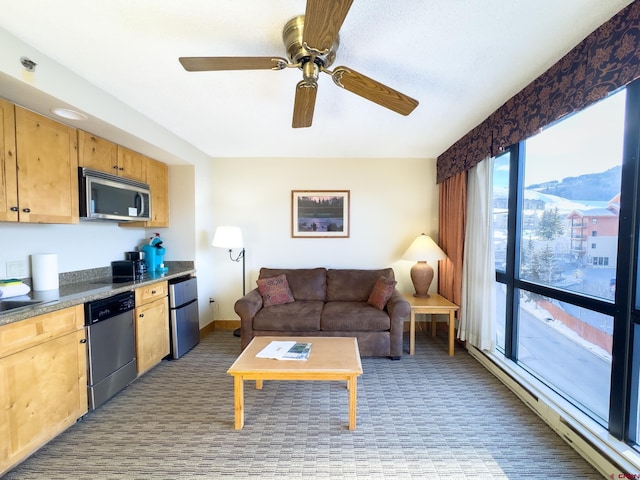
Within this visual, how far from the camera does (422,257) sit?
311 centimetres

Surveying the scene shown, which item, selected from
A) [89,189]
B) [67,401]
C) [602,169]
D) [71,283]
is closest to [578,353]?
[602,169]

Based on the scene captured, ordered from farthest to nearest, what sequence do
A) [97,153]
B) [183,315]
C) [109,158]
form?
[183,315] < [109,158] < [97,153]

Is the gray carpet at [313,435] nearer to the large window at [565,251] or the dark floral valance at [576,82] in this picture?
the large window at [565,251]

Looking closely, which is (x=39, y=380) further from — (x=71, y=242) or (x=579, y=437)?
(x=579, y=437)

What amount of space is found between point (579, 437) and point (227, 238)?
3.40 meters

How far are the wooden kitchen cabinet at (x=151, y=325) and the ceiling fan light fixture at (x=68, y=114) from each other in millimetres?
1420

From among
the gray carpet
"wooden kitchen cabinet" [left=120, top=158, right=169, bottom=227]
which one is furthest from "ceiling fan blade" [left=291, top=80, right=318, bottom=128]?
the gray carpet

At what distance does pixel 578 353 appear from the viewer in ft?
Result: 6.03

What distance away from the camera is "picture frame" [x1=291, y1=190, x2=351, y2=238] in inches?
143

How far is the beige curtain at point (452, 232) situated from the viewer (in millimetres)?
2949

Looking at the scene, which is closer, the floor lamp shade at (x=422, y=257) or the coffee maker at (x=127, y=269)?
the coffee maker at (x=127, y=269)

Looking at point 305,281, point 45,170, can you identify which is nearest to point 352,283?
point 305,281

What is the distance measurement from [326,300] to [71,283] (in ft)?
8.57

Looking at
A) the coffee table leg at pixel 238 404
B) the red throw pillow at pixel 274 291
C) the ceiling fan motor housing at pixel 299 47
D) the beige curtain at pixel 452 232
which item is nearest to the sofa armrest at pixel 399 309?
the beige curtain at pixel 452 232
